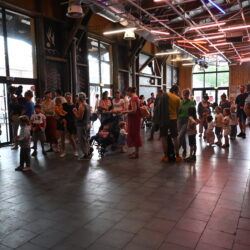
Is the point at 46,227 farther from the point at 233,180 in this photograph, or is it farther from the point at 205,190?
the point at 233,180

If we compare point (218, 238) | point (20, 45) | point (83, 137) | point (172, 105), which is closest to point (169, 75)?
point (20, 45)

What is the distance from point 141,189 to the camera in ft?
11.8

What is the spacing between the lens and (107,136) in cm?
570

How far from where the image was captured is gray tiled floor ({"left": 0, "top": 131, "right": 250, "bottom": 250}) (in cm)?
232

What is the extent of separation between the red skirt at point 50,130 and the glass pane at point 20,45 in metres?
2.25

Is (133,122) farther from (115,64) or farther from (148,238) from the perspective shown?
(115,64)

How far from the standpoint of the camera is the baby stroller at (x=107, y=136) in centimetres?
560

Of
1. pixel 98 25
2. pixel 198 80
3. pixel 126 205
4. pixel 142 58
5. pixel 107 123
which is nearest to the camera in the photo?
pixel 126 205

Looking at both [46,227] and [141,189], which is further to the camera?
[141,189]

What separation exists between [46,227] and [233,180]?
278cm

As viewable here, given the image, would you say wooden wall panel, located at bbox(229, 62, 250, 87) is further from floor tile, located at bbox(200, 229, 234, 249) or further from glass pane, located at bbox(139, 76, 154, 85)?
floor tile, located at bbox(200, 229, 234, 249)

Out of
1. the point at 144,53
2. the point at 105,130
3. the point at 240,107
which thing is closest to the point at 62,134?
the point at 105,130

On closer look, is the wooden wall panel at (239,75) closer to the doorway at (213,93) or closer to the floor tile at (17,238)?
the doorway at (213,93)

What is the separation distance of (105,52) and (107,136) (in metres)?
6.91
